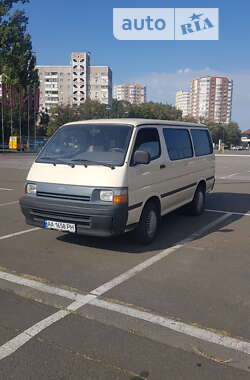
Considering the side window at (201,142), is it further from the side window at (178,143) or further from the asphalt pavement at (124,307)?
the asphalt pavement at (124,307)

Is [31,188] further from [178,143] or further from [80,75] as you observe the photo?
[80,75]

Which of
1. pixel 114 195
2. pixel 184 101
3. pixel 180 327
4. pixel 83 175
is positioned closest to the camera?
pixel 180 327

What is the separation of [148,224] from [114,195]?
3.54 feet

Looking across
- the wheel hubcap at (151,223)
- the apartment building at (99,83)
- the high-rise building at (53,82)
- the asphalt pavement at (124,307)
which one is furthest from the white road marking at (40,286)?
the apartment building at (99,83)

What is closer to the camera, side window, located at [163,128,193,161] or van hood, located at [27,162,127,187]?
van hood, located at [27,162,127,187]

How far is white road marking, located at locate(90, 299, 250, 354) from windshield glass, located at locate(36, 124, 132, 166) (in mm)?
2204

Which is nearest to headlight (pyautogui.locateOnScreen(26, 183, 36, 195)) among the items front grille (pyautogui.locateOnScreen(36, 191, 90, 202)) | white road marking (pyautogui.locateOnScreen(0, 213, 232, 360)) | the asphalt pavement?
front grille (pyautogui.locateOnScreen(36, 191, 90, 202))

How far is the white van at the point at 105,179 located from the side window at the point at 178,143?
1.0 inches

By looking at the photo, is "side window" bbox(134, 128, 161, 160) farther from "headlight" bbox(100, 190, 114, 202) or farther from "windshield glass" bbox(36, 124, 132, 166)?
"headlight" bbox(100, 190, 114, 202)

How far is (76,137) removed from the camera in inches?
231

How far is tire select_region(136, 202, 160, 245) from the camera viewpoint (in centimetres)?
560

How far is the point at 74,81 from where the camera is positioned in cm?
13025

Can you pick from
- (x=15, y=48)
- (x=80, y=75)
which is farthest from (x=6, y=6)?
(x=80, y=75)

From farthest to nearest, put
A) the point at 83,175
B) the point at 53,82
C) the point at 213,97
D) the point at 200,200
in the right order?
the point at 213,97 → the point at 53,82 → the point at 200,200 → the point at 83,175
